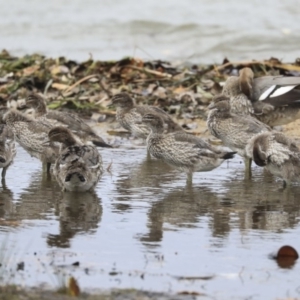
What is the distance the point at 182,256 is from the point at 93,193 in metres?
2.80

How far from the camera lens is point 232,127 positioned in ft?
Result: 41.0

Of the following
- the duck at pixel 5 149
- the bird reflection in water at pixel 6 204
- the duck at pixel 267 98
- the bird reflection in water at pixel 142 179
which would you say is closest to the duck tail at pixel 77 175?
the bird reflection in water at pixel 142 179

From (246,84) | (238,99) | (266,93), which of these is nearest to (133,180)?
(238,99)

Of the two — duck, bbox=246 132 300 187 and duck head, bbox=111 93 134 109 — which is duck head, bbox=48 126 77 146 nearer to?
duck, bbox=246 132 300 187

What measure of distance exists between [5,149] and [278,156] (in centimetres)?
306

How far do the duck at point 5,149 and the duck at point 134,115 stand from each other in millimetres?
2536

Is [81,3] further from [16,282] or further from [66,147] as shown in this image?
[16,282]

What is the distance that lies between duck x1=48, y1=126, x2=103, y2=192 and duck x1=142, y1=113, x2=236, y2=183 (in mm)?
1140

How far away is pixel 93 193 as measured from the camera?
1066 cm

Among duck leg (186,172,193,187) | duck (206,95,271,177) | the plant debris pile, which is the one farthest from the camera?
the plant debris pile

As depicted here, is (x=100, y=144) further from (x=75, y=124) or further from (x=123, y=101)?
(x=123, y=101)

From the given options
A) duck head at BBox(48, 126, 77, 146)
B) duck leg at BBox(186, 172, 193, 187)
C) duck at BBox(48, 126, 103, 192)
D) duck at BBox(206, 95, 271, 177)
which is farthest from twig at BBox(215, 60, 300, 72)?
duck at BBox(48, 126, 103, 192)

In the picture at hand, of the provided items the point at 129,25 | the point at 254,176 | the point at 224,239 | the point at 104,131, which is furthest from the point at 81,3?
the point at 224,239

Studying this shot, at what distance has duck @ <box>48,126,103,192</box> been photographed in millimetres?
10469
